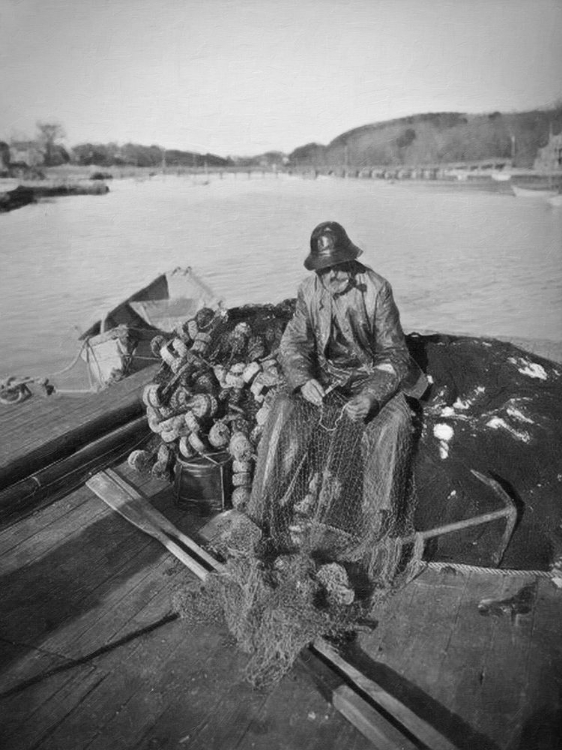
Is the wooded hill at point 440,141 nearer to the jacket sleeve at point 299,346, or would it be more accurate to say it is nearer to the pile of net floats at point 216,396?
the pile of net floats at point 216,396

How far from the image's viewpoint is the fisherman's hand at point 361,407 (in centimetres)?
396

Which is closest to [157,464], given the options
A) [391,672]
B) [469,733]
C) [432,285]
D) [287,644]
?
[287,644]

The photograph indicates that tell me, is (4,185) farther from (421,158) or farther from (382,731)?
(382,731)

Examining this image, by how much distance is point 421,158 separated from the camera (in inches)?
579

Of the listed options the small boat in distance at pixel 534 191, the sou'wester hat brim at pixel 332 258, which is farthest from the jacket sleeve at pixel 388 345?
the small boat in distance at pixel 534 191

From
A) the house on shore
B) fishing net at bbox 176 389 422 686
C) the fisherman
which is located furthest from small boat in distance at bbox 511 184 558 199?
fishing net at bbox 176 389 422 686

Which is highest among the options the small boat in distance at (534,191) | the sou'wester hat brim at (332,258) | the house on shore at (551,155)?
the house on shore at (551,155)

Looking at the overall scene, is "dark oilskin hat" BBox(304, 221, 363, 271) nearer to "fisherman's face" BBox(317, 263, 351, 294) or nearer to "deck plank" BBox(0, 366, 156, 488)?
"fisherman's face" BBox(317, 263, 351, 294)

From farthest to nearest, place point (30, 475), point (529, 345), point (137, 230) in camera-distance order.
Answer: point (137, 230) < point (529, 345) < point (30, 475)

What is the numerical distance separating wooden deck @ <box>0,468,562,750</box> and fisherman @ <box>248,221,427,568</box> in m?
0.76

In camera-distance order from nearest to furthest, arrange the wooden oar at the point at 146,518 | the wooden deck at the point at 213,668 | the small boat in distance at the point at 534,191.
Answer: the wooden deck at the point at 213,668
the wooden oar at the point at 146,518
the small boat in distance at the point at 534,191

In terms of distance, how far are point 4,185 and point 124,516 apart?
11.3 m

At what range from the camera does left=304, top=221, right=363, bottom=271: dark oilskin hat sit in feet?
14.1

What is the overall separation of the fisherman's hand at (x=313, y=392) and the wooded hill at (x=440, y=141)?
34.9 ft
